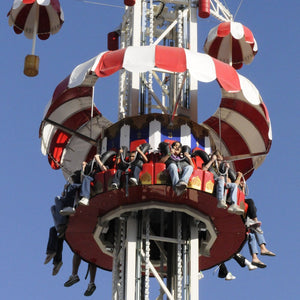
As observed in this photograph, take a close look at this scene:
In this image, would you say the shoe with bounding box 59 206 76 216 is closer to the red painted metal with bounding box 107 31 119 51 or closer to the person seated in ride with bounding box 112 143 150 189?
the person seated in ride with bounding box 112 143 150 189

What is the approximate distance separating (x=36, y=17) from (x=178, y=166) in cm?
875

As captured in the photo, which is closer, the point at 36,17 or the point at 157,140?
the point at 157,140

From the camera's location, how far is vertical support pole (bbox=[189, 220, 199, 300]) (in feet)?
116

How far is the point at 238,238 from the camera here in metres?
37.6

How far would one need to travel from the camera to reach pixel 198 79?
116 feet

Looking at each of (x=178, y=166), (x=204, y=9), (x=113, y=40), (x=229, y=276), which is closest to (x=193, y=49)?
(x=204, y=9)

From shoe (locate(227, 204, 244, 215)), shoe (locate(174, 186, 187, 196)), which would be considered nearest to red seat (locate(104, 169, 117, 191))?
shoe (locate(174, 186, 187, 196))

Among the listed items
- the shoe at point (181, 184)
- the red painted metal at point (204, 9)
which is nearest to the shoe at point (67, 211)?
the shoe at point (181, 184)

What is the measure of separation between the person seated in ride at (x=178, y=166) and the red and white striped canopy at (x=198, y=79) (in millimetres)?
2391

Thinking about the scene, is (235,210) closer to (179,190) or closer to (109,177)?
(179,190)

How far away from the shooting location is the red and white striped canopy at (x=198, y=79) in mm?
35625

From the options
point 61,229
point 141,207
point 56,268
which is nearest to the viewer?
point 141,207

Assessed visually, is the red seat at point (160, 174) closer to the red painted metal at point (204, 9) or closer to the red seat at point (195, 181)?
the red seat at point (195, 181)

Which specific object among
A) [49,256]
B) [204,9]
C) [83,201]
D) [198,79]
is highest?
[204,9]
